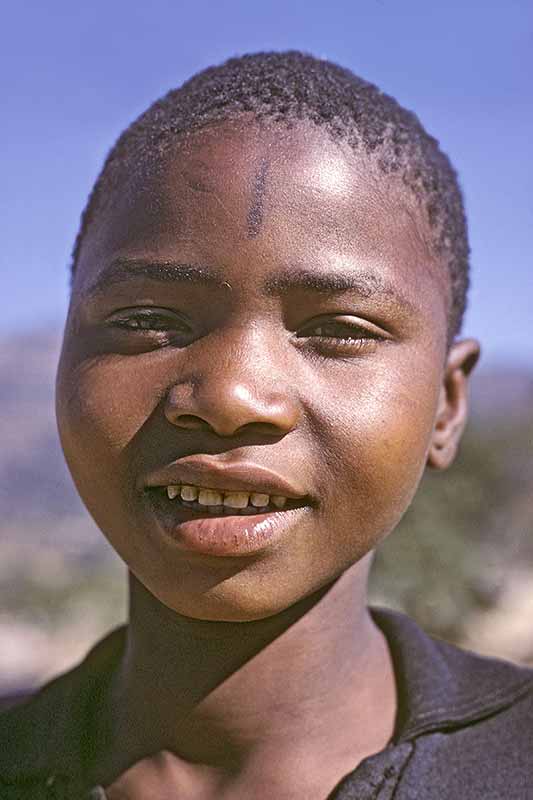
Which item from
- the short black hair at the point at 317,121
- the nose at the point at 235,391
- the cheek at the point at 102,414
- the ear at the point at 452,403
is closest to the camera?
the nose at the point at 235,391

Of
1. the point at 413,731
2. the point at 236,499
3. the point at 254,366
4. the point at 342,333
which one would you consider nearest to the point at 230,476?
the point at 236,499

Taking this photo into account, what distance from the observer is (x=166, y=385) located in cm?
154

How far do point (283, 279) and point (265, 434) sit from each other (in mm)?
240

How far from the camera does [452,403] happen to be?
1929 mm

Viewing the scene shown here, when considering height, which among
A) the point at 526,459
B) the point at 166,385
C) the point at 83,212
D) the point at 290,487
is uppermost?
the point at 83,212

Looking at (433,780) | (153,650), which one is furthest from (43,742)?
(433,780)

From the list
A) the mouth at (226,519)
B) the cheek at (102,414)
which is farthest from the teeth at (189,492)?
the cheek at (102,414)

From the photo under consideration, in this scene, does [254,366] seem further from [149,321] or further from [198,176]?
[198,176]

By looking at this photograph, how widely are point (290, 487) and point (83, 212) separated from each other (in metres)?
0.79

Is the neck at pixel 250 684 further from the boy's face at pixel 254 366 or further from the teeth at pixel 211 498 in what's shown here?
the teeth at pixel 211 498

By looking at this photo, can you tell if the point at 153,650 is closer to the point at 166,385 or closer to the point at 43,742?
the point at 43,742

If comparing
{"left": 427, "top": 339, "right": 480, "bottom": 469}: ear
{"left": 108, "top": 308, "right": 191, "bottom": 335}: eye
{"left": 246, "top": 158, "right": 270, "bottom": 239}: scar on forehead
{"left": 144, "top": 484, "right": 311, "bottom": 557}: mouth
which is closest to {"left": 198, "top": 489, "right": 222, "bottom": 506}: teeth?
{"left": 144, "top": 484, "right": 311, "bottom": 557}: mouth

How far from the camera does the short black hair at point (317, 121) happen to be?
1665 mm

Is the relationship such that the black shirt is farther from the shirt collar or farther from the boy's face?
the boy's face
